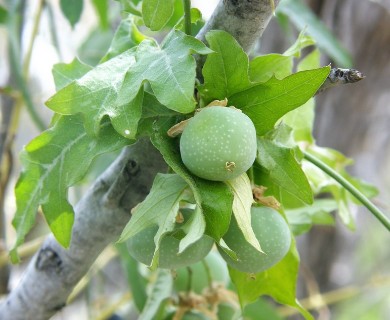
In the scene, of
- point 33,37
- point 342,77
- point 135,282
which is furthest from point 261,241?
point 33,37

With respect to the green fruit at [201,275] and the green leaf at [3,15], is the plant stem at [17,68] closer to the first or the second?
the green leaf at [3,15]

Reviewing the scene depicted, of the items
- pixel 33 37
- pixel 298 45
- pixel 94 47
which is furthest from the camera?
pixel 94 47

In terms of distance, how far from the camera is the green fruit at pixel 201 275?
760mm

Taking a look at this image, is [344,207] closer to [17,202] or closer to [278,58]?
[278,58]

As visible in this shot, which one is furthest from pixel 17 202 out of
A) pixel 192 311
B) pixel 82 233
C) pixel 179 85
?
pixel 192 311

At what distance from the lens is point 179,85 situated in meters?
0.40

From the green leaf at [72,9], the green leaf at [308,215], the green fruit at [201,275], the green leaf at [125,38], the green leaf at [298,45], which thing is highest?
the green leaf at [298,45]

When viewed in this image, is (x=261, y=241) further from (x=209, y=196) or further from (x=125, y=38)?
(x=125, y=38)

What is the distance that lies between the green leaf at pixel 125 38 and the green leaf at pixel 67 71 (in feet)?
0.09

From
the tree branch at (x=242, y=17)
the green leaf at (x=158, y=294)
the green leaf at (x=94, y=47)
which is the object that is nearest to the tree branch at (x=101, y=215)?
the tree branch at (x=242, y=17)

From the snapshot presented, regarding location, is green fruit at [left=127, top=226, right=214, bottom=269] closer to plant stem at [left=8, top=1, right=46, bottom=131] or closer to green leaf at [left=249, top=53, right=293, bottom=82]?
green leaf at [left=249, top=53, right=293, bottom=82]

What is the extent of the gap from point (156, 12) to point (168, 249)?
0.58ft

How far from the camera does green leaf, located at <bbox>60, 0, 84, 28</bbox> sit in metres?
0.75

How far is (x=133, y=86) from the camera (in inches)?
16.0
